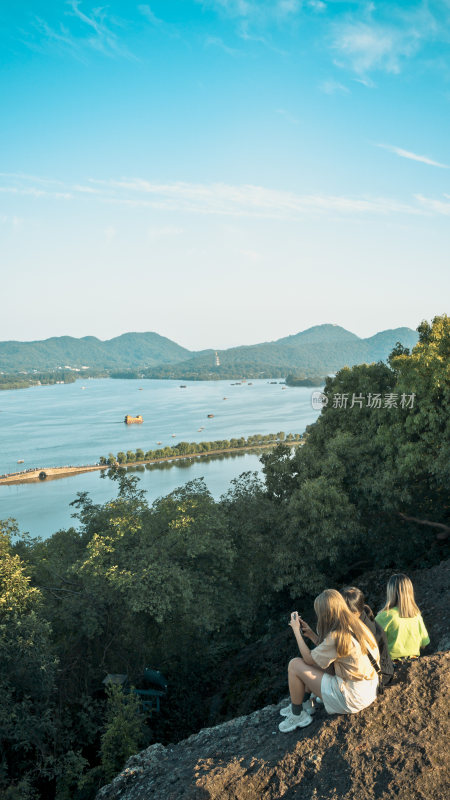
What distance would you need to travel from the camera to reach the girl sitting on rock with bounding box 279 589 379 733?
3.32m

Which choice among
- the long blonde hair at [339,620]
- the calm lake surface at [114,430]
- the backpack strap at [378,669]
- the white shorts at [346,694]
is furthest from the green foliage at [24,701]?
the calm lake surface at [114,430]

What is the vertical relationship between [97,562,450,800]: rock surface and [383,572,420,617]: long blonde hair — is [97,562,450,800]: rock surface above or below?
below

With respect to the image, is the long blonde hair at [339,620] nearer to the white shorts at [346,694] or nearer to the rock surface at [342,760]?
the white shorts at [346,694]

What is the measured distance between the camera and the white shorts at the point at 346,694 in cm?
359

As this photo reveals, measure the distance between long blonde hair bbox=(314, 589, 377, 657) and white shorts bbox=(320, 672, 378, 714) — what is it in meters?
0.40

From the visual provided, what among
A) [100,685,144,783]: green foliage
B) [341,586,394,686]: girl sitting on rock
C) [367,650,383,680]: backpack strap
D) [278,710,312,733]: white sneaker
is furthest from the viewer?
[100,685,144,783]: green foliage

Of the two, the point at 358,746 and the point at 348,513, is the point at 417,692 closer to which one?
the point at 358,746

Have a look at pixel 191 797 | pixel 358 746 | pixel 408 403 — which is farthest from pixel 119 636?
pixel 408 403

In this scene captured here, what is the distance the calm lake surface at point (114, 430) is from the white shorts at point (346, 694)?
116ft

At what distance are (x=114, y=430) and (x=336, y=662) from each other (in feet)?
288

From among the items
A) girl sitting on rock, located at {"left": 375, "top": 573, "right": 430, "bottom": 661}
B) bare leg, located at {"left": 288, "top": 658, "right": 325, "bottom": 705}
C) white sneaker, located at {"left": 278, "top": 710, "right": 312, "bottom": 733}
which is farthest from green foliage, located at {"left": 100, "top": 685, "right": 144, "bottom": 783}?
girl sitting on rock, located at {"left": 375, "top": 573, "right": 430, "bottom": 661}

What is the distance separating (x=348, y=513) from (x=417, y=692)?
19.9ft

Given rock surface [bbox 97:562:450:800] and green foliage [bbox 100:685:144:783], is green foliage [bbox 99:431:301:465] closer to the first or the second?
green foliage [bbox 100:685:144:783]

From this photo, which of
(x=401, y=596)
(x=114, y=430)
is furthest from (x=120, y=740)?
(x=114, y=430)
